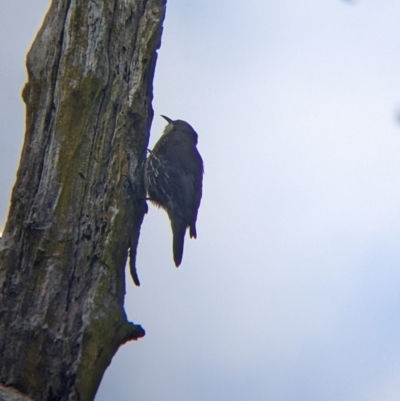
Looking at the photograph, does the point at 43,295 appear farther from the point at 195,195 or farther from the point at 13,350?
the point at 195,195

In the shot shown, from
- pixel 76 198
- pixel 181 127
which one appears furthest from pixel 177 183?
pixel 76 198

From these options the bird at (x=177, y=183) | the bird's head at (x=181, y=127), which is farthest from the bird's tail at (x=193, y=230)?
the bird's head at (x=181, y=127)

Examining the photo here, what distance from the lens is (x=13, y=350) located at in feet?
15.4

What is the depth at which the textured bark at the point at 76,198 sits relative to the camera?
15.5ft

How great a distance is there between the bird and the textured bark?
1228mm

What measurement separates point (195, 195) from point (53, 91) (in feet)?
6.64

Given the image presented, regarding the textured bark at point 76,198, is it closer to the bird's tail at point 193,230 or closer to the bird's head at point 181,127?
the bird's tail at point 193,230

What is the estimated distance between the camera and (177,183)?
6930mm

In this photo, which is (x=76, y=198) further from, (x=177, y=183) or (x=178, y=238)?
(x=177, y=183)

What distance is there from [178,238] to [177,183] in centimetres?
43

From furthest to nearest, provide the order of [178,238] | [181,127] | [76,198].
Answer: [181,127] → [178,238] → [76,198]

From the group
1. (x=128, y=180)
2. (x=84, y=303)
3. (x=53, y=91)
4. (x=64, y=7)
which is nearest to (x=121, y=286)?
(x=84, y=303)

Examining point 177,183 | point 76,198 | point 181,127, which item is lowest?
point 76,198

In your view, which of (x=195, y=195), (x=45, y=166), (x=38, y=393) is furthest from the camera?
(x=195, y=195)
